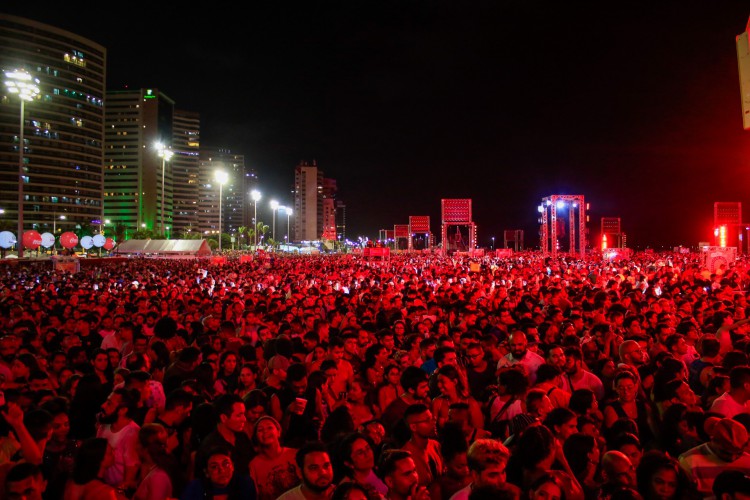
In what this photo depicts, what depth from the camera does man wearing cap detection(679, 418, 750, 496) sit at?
377cm

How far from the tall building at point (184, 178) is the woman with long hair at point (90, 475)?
16980 cm

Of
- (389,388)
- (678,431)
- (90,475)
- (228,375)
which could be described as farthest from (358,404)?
(678,431)

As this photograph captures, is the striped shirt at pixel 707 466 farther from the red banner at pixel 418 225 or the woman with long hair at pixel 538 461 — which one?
the red banner at pixel 418 225

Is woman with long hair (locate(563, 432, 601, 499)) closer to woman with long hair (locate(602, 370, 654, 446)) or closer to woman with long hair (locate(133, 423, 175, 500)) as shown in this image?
woman with long hair (locate(602, 370, 654, 446))

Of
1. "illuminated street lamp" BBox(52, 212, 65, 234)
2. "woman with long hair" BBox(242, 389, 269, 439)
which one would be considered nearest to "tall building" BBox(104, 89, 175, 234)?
"illuminated street lamp" BBox(52, 212, 65, 234)

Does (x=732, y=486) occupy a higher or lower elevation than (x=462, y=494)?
higher

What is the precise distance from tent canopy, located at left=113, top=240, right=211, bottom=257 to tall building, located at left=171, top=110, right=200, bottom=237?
102029 millimetres

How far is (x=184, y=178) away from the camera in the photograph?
175 m

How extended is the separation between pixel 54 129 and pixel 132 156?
3165 cm

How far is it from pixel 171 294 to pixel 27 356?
799 cm

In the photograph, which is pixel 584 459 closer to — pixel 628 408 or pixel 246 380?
pixel 628 408

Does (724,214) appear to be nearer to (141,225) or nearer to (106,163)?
(141,225)

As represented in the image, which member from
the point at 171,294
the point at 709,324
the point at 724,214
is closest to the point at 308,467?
the point at 709,324

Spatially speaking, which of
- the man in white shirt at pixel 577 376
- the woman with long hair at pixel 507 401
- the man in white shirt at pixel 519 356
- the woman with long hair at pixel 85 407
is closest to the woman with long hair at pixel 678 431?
the woman with long hair at pixel 507 401
